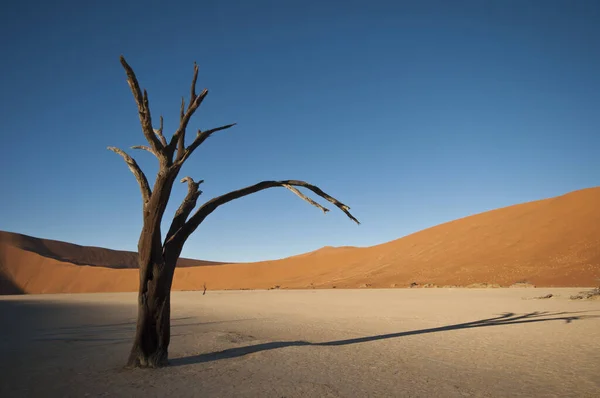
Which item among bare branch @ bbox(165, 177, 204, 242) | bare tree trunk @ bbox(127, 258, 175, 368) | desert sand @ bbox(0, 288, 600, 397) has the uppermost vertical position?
bare branch @ bbox(165, 177, 204, 242)

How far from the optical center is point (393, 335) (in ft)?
34.5

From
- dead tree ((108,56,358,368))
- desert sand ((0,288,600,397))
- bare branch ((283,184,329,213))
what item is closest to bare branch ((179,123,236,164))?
dead tree ((108,56,358,368))

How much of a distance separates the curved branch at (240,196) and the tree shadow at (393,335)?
2319 mm

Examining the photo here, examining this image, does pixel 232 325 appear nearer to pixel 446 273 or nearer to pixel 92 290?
pixel 446 273

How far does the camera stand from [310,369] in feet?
21.0

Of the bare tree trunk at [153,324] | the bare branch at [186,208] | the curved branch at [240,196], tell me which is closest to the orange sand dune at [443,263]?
the curved branch at [240,196]

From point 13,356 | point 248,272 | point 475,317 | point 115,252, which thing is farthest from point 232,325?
point 115,252

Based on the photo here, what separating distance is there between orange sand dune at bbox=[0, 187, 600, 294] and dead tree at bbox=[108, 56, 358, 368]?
30980 millimetres

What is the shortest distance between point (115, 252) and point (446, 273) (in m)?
94.2

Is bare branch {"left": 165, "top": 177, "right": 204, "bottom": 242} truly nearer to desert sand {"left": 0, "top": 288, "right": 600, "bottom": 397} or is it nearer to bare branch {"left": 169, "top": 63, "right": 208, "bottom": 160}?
bare branch {"left": 169, "top": 63, "right": 208, "bottom": 160}

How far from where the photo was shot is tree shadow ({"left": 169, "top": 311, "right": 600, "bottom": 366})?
734 centimetres

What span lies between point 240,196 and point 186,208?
1031mm

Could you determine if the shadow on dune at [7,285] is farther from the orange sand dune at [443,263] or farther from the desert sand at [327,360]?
the desert sand at [327,360]

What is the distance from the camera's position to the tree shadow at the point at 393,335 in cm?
734
